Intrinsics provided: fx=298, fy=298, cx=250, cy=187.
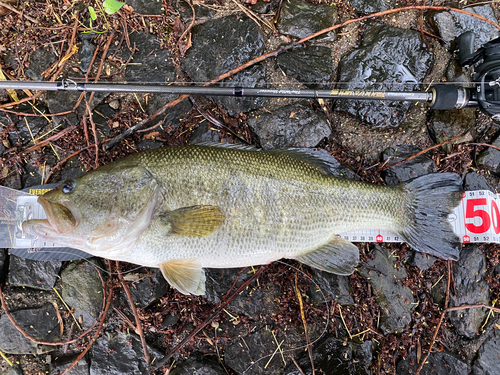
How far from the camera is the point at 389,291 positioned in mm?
2988

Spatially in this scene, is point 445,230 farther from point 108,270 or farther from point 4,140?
point 4,140

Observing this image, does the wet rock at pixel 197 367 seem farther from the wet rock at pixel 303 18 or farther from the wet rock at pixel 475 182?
the wet rock at pixel 303 18

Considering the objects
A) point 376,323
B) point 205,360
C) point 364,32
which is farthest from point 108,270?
point 364,32

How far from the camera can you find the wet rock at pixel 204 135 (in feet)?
10.0

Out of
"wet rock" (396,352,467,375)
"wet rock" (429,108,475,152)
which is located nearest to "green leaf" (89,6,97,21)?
"wet rock" (429,108,475,152)

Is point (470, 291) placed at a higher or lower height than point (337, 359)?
higher

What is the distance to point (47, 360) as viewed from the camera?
298cm

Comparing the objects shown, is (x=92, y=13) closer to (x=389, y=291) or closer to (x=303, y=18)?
(x=303, y=18)

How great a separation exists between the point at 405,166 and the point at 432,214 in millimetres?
574

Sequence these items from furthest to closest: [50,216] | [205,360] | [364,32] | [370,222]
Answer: [364,32]
[205,360]
[370,222]
[50,216]

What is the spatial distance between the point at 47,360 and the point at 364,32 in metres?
4.71

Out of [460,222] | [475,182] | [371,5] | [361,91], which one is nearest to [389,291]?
[460,222]

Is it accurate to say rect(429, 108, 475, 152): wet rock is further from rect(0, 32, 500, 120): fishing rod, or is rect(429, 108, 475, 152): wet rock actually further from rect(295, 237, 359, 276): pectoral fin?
rect(295, 237, 359, 276): pectoral fin

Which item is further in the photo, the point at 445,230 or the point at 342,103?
the point at 342,103
